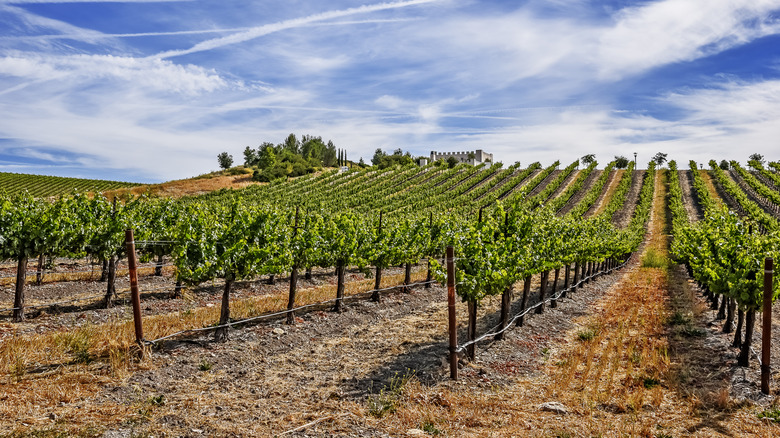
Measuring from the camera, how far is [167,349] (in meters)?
10.7

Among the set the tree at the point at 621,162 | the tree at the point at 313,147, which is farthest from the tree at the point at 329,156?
the tree at the point at 621,162

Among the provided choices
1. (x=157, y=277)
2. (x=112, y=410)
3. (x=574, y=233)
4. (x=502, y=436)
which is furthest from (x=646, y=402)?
(x=157, y=277)

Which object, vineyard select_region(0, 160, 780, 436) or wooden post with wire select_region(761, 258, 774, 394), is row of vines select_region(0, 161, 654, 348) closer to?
vineyard select_region(0, 160, 780, 436)

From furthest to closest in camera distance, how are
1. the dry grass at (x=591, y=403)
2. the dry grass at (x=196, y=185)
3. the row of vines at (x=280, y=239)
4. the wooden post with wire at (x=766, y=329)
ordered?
1. the dry grass at (x=196, y=185)
2. the row of vines at (x=280, y=239)
3. the wooden post with wire at (x=766, y=329)
4. the dry grass at (x=591, y=403)

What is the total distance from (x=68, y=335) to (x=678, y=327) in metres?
17.0

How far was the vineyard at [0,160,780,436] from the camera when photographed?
7809 mm

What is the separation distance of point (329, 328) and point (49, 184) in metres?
87.2

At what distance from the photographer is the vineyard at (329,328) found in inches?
307

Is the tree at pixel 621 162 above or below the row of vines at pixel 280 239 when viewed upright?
above

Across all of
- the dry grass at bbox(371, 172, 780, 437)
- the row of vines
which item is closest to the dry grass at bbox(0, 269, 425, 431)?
the row of vines

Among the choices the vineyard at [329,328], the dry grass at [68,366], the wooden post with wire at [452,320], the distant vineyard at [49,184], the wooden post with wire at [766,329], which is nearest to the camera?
the dry grass at [68,366]

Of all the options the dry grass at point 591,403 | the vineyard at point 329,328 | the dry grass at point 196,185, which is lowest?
the dry grass at point 591,403

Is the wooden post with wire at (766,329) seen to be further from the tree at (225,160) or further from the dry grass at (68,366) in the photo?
the tree at (225,160)

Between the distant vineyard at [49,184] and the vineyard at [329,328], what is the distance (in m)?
65.5
